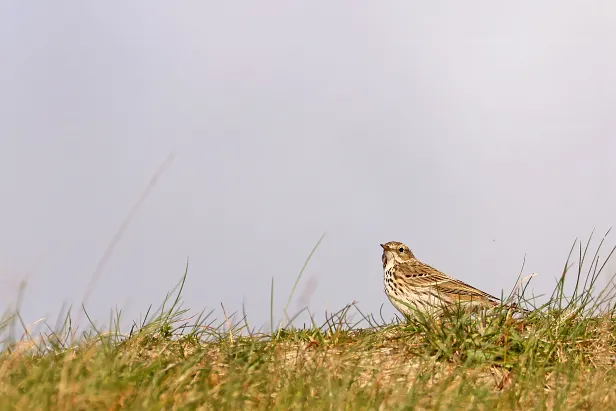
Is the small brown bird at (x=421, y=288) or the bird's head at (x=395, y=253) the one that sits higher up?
the bird's head at (x=395, y=253)

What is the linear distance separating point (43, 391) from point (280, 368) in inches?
72.6

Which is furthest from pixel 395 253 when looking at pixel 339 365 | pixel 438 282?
pixel 339 365

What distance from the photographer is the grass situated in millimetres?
5621

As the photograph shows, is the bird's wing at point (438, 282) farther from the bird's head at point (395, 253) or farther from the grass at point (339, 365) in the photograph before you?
the grass at point (339, 365)

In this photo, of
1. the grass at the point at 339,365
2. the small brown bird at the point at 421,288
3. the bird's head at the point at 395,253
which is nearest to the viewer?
the grass at the point at 339,365

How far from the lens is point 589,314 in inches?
316

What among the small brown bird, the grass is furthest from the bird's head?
the grass

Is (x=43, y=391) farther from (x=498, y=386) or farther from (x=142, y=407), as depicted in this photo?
(x=498, y=386)

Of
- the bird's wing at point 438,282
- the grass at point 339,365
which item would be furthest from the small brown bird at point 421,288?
the grass at point 339,365

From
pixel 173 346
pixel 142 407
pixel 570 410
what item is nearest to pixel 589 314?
pixel 570 410

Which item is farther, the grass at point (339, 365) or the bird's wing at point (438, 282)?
the bird's wing at point (438, 282)

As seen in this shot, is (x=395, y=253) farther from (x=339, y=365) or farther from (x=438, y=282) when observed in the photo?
(x=339, y=365)

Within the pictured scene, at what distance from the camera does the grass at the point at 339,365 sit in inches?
221

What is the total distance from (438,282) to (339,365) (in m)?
4.37
